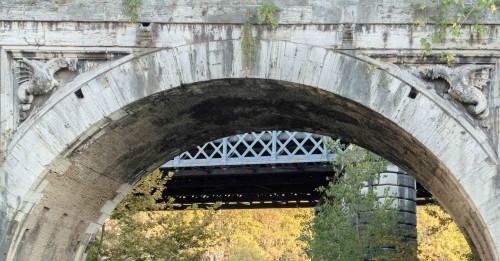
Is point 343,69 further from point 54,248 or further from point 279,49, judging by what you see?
point 54,248

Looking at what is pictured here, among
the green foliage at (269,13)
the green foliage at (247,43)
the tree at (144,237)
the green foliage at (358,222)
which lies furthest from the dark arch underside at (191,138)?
the green foliage at (358,222)

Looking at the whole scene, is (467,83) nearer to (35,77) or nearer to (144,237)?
(35,77)

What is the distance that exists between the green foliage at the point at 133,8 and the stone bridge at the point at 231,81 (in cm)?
3

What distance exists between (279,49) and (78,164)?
3056mm

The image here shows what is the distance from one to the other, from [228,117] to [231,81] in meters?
1.70

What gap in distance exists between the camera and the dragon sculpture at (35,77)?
603 inches

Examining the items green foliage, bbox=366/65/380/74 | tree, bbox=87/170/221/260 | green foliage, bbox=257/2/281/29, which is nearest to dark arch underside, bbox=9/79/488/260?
green foliage, bbox=366/65/380/74

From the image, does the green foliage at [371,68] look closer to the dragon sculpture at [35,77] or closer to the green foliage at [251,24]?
the green foliage at [251,24]

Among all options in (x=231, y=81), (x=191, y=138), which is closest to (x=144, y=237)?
(x=191, y=138)

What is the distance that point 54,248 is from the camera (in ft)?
56.5

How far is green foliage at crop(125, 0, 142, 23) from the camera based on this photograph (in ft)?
50.5

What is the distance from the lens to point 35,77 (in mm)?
15320

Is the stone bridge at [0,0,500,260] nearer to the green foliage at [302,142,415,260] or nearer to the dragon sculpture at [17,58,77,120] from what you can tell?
the dragon sculpture at [17,58,77,120]

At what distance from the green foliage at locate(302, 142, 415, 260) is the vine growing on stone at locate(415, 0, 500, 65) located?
1185 cm
